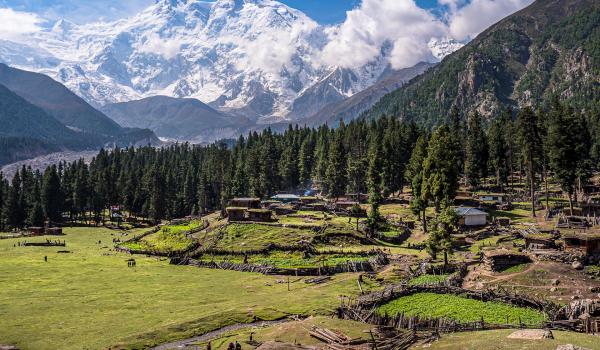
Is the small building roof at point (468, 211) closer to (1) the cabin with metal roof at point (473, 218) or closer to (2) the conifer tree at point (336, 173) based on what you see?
(1) the cabin with metal roof at point (473, 218)

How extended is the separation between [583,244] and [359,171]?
78.4 m

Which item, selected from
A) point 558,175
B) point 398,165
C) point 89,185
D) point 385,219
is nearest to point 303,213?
point 385,219

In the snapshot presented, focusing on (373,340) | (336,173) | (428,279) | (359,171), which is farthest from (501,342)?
(336,173)

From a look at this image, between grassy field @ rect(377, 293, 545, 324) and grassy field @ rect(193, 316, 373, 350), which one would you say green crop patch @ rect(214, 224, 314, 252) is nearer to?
grassy field @ rect(377, 293, 545, 324)

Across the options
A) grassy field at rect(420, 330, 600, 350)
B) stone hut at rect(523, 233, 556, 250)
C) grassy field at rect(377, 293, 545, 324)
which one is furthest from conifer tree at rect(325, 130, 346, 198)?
grassy field at rect(420, 330, 600, 350)

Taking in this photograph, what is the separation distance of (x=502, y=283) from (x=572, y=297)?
7.69 meters

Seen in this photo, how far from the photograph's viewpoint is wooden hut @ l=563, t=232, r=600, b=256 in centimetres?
6500

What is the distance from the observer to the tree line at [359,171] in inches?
4146

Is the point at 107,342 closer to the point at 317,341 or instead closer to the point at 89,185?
the point at 317,341

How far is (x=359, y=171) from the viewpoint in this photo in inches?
5581

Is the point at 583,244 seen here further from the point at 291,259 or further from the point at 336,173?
the point at 336,173

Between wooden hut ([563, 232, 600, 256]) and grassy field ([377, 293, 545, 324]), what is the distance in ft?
60.1

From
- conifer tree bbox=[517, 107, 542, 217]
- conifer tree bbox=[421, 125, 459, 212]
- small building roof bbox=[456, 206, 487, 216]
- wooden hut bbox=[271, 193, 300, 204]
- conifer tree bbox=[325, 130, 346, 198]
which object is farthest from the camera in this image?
conifer tree bbox=[325, 130, 346, 198]

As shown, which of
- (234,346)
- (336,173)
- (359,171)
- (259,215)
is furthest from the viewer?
(336,173)
